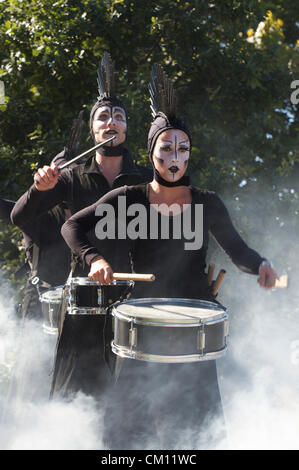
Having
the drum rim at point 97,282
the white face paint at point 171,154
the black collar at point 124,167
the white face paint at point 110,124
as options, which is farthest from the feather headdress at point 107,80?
the drum rim at point 97,282

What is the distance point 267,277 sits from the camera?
3.14m

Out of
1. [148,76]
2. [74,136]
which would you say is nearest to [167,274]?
[74,136]

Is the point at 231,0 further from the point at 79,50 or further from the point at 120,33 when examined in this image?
the point at 79,50

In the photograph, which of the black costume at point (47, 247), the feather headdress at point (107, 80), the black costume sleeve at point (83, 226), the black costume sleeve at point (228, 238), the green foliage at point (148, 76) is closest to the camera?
the black costume sleeve at point (228, 238)

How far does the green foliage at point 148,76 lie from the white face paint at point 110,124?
66.1 inches

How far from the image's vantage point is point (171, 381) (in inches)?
124

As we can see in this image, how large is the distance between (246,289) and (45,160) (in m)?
2.50

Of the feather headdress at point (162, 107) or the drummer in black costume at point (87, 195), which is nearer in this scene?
the feather headdress at point (162, 107)

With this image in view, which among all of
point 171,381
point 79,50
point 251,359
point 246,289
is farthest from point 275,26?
point 171,381

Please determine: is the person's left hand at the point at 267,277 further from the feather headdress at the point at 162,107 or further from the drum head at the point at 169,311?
the feather headdress at the point at 162,107

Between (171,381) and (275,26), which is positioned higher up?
(275,26)

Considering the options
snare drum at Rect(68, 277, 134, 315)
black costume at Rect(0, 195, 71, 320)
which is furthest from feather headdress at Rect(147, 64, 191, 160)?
black costume at Rect(0, 195, 71, 320)

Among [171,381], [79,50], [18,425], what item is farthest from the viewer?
[79,50]

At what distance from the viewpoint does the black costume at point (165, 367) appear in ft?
10.4
